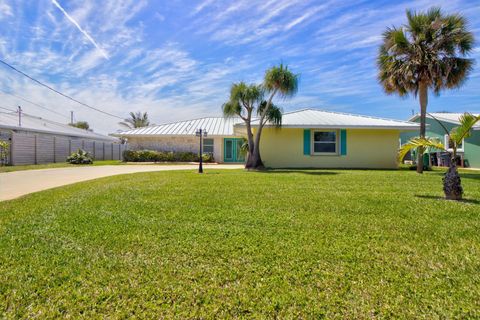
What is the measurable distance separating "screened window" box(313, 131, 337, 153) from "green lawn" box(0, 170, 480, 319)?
35.1ft

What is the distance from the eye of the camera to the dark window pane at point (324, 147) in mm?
16703

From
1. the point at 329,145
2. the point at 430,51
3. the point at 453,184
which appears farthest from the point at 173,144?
the point at 453,184

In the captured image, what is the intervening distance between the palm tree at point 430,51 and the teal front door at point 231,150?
13765mm

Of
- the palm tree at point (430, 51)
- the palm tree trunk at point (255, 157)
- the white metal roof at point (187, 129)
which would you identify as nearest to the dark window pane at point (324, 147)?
the palm tree trunk at point (255, 157)

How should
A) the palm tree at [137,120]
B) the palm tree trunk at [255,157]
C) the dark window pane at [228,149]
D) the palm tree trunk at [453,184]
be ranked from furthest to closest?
the palm tree at [137,120], the dark window pane at [228,149], the palm tree trunk at [255,157], the palm tree trunk at [453,184]

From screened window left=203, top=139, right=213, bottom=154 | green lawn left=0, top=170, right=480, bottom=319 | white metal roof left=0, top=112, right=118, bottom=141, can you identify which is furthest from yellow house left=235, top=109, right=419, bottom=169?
white metal roof left=0, top=112, right=118, bottom=141

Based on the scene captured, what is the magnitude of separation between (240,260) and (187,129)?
2326 cm

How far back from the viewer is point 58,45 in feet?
52.3

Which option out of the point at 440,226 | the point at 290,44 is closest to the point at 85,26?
the point at 290,44

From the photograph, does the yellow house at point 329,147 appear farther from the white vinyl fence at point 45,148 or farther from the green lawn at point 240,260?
the white vinyl fence at point 45,148

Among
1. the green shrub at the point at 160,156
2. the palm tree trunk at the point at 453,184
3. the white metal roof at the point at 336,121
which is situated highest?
the white metal roof at the point at 336,121

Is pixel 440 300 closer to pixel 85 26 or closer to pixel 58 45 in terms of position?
pixel 85 26

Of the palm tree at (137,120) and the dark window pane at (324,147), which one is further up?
the palm tree at (137,120)

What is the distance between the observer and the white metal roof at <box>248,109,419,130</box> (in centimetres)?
1545
